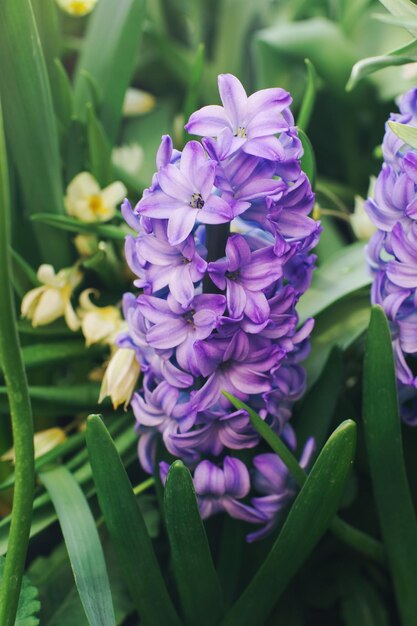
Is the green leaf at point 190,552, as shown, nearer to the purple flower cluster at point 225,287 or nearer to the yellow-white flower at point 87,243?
the purple flower cluster at point 225,287

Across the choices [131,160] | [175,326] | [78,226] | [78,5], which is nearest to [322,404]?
[175,326]

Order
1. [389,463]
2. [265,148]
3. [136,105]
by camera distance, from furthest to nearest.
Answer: [136,105], [389,463], [265,148]

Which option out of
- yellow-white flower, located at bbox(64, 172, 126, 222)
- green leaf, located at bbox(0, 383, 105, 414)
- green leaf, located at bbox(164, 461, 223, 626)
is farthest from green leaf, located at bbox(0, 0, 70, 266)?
green leaf, located at bbox(164, 461, 223, 626)

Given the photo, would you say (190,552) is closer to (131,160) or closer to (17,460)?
(17,460)

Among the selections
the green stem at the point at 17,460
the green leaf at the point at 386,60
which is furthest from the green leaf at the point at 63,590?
the green leaf at the point at 386,60

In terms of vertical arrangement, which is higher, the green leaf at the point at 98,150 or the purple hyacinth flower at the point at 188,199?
the purple hyacinth flower at the point at 188,199

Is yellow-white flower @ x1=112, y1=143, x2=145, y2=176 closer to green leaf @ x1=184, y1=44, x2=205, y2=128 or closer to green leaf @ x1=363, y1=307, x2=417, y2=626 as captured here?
green leaf @ x1=184, y1=44, x2=205, y2=128

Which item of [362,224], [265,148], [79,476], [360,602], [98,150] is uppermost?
[265,148]
